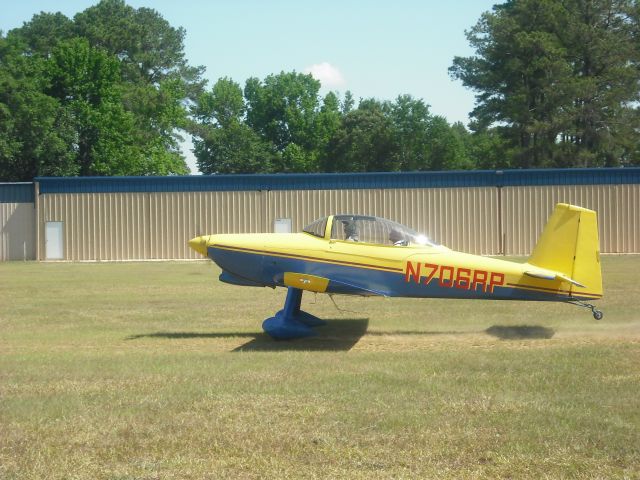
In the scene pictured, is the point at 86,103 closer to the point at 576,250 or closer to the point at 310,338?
the point at 310,338

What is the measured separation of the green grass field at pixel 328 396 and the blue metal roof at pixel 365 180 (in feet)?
76.8

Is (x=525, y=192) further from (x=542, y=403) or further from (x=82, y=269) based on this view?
(x=542, y=403)

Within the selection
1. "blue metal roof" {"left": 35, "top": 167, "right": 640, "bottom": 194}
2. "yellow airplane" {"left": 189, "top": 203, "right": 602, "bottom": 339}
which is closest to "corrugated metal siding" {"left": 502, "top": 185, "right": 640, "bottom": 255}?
"blue metal roof" {"left": 35, "top": 167, "right": 640, "bottom": 194}

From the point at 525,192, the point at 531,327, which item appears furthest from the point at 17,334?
the point at 525,192

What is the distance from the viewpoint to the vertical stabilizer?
1285 cm

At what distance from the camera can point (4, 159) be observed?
58.1 metres

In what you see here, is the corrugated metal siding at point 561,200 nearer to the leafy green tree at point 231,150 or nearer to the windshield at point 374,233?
the windshield at point 374,233

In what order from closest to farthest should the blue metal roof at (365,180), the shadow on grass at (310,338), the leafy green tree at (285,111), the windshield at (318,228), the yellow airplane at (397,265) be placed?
the shadow on grass at (310,338) < the yellow airplane at (397,265) < the windshield at (318,228) < the blue metal roof at (365,180) < the leafy green tree at (285,111)

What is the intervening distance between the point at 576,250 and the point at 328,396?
5.81 metres

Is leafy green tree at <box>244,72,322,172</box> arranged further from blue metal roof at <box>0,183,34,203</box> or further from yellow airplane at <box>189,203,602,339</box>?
yellow airplane at <box>189,203,602,339</box>

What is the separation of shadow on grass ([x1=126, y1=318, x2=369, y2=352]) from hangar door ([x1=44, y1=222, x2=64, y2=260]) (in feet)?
93.5

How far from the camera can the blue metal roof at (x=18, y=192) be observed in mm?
41719

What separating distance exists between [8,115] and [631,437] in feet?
186

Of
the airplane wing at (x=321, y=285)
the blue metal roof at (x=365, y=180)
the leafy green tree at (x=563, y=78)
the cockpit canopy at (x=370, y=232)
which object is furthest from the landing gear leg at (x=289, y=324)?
the leafy green tree at (x=563, y=78)
